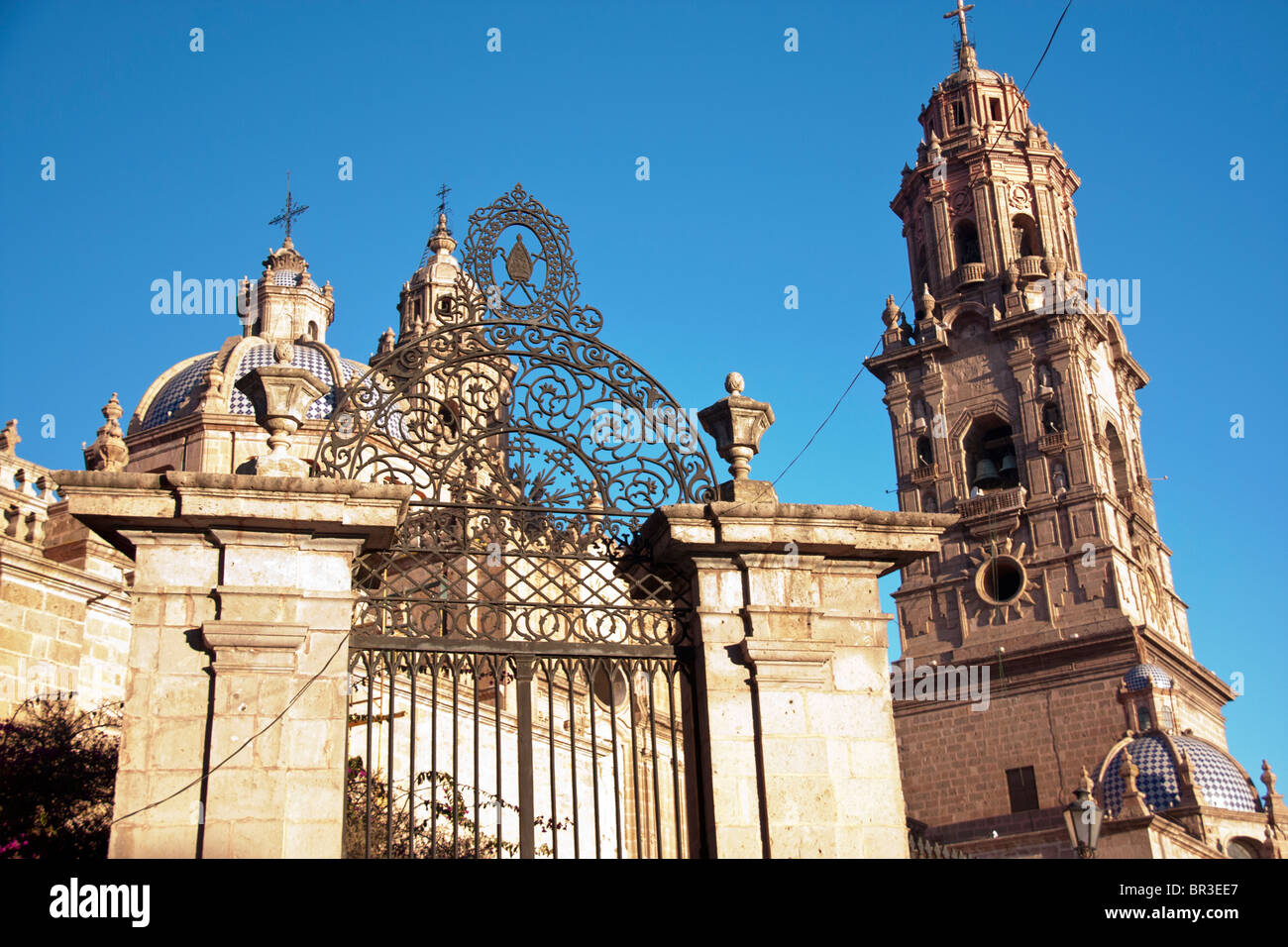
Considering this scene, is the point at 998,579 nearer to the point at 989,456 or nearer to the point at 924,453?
the point at 989,456

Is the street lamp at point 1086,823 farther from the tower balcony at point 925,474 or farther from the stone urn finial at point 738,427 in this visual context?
the tower balcony at point 925,474

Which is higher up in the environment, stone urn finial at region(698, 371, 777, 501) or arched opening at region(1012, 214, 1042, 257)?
arched opening at region(1012, 214, 1042, 257)

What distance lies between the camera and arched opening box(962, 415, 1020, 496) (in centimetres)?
4419

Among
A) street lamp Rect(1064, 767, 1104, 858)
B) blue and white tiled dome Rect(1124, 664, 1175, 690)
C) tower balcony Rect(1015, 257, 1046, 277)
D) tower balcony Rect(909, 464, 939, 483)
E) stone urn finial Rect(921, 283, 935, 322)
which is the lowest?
street lamp Rect(1064, 767, 1104, 858)

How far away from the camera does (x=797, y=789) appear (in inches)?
351

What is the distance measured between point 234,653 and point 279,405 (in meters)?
1.77

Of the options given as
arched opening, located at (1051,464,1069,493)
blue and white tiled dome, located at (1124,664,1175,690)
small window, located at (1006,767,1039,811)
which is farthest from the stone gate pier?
arched opening, located at (1051,464,1069,493)

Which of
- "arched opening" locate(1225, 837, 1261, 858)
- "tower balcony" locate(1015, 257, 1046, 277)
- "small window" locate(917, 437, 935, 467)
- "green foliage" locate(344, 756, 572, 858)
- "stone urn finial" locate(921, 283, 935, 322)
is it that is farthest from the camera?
"stone urn finial" locate(921, 283, 935, 322)

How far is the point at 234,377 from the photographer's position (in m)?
37.8

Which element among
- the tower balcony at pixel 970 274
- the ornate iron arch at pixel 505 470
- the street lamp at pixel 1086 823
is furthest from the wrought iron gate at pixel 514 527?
the tower balcony at pixel 970 274

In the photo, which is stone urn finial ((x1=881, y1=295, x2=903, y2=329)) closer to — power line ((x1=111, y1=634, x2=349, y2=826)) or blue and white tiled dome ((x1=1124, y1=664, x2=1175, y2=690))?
blue and white tiled dome ((x1=1124, y1=664, x2=1175, y2=690))

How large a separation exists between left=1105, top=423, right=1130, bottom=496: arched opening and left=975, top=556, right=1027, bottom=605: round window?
469cm

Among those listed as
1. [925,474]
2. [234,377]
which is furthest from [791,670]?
[925,474]

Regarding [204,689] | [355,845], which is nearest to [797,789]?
[204,689]
